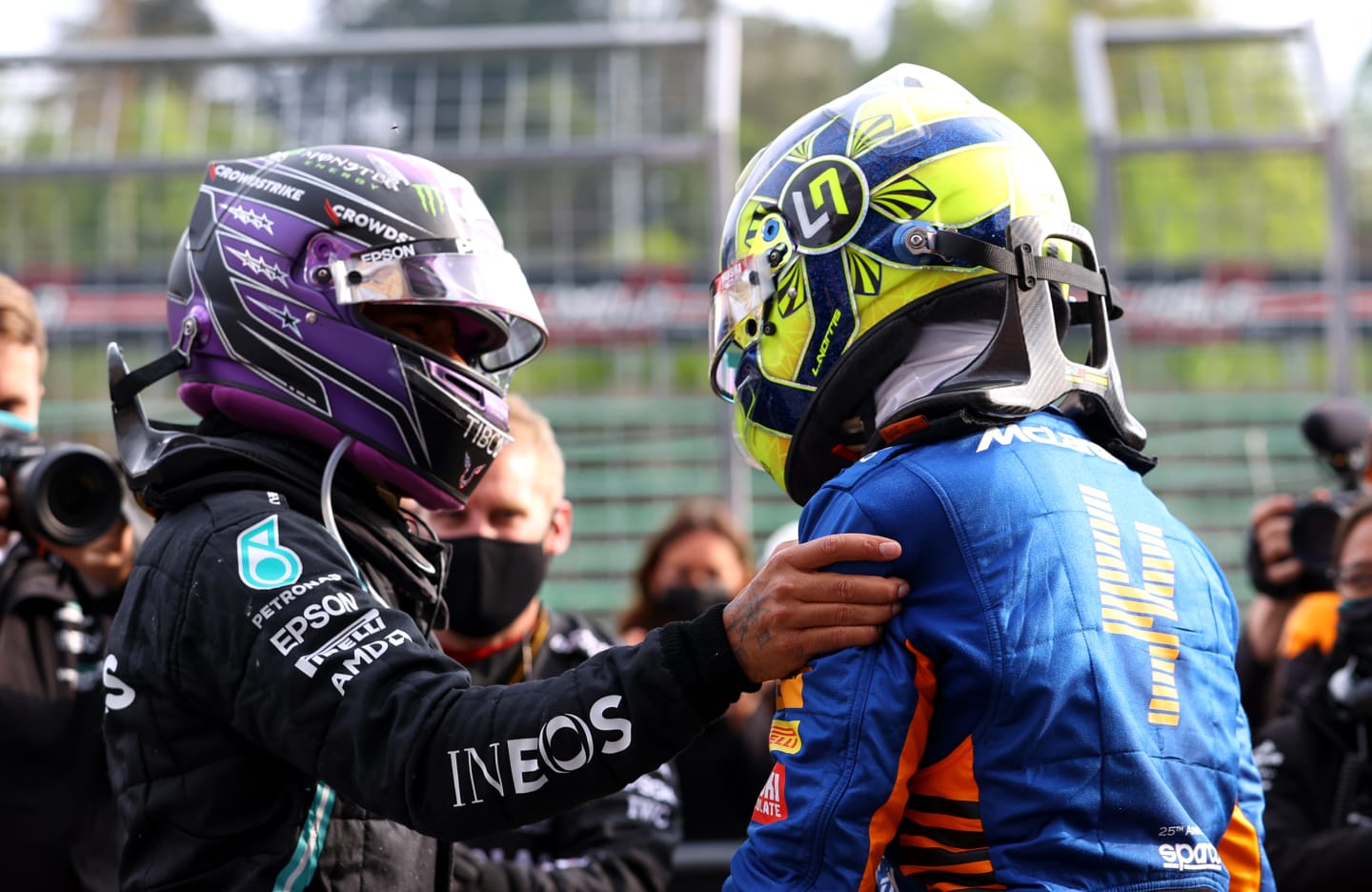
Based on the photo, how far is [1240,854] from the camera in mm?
2393

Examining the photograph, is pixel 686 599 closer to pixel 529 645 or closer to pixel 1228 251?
pixel 529 645

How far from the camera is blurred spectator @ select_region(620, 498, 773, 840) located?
17.2 ft

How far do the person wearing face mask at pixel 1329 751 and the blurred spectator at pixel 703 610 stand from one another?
1637 millimetres

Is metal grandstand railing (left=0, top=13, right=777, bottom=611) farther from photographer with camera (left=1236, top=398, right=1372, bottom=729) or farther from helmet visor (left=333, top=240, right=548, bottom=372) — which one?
helmet visor (left=333, top=240, right=548, bottom=372)

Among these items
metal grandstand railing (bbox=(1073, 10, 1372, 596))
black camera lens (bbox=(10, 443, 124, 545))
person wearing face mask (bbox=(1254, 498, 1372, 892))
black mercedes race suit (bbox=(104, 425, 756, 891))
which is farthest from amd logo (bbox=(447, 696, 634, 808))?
metal grandstand railing (bbox=(1073, 10, 1372, 596))

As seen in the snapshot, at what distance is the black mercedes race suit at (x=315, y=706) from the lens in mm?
2174

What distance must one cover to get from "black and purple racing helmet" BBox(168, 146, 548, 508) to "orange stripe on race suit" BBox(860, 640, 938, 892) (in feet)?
3.64

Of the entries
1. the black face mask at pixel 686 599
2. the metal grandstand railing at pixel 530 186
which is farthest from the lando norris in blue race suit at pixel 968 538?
the metal grandstand railing at pixel 530 186

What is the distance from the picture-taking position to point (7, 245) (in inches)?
255

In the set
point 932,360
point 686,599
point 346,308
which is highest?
point 346,308

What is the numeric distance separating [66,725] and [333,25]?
1468 inches

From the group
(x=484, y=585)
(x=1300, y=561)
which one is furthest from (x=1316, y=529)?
(x=484, y=585)

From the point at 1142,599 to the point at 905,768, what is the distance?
453 mm

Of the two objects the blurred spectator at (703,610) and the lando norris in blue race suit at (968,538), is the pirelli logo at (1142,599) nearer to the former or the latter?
the lando norris in blue race suit at (968,538)
